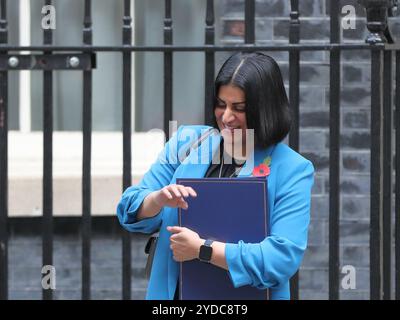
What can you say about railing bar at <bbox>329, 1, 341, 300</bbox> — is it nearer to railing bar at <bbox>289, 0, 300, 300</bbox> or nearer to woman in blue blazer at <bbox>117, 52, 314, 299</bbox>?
railing bar at <bbox>289, 0, 300, 300</bbox>

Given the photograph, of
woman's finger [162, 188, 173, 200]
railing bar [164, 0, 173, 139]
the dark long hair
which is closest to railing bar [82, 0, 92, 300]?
railing bar [164, 0, 173, 139]

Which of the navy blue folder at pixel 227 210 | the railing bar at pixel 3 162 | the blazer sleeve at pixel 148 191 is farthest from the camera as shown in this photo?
the railing bar at pixel 3 162

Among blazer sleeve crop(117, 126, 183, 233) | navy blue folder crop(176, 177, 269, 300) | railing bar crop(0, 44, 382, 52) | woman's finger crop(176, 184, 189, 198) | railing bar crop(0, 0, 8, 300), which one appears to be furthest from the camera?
railing bar crop(0, 0, 8, 300)

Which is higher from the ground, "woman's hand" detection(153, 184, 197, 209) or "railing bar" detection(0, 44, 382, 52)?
"railing bar" detection(0, 44, 382, 52)

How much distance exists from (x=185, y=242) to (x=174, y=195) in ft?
0.51

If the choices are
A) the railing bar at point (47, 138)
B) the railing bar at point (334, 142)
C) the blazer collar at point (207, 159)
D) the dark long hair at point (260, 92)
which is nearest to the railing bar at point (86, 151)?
the railing bar at point (47, 138)

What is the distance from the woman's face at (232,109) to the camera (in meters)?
3.19

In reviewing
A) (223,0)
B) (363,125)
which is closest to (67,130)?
(223,0)

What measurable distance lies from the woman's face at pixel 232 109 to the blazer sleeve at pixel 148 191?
21cm

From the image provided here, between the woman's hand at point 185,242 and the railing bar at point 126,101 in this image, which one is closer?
the woman's hand at point 185,242

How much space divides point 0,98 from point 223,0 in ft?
6.49

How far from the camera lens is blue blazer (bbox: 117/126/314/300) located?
3105 millimetres

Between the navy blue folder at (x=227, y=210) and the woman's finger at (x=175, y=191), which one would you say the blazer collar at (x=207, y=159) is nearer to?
the navy blue folder at (x=227, y=210)

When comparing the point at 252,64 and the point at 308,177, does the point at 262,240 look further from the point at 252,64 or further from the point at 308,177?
the point at 252,64
